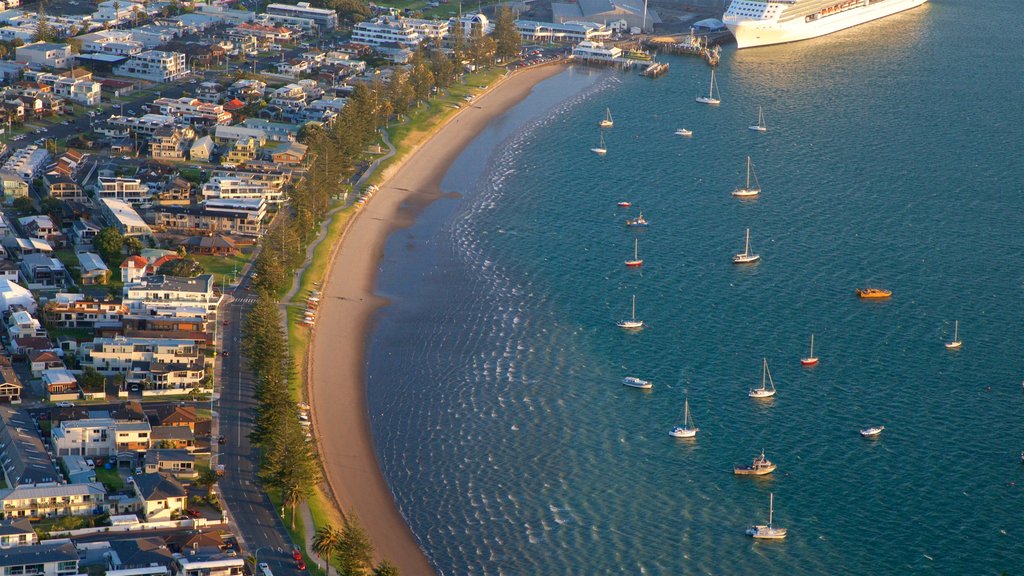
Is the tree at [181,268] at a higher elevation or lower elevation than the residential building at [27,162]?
lower

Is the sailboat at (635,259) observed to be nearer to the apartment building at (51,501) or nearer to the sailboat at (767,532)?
the sailboat at (767,532)

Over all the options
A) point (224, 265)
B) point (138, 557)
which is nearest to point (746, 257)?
point (224, 265)

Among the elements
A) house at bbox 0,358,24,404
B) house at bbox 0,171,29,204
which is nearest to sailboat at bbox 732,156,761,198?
house at bbox 0,171,29,204

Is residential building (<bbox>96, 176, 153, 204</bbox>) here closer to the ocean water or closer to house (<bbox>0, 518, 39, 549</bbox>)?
the ocean water

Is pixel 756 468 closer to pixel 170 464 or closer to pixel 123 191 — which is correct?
pixel 170 464

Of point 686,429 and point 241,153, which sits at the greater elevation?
point 241,153

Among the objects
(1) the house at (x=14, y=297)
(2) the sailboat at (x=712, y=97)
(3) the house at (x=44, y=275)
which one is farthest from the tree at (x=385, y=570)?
(2) the sailboat at (x=712, y=97)

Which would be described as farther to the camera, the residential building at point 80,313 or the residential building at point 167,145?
the residential building at point 167,145

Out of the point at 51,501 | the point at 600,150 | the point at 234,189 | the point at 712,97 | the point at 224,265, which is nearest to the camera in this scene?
the point at 51,501
